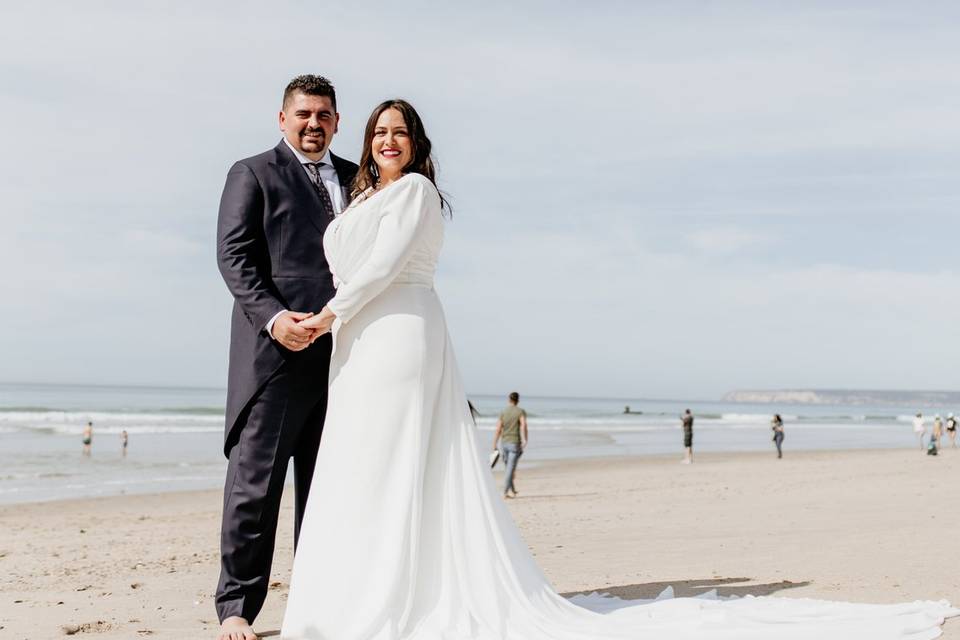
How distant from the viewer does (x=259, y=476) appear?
3.90 metres

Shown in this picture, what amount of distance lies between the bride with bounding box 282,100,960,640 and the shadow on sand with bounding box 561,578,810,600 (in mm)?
1094

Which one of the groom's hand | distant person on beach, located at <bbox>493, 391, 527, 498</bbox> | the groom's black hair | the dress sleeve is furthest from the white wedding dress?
distant person on beach, located at <bbox>493, 391, 527, 498</bbox>

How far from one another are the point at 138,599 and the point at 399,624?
2.50 meters

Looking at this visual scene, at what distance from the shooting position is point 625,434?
39.1 meters

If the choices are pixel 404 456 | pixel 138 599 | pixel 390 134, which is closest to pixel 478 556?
pixel 404 456

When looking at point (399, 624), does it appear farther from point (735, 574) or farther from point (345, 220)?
point (735, 574)

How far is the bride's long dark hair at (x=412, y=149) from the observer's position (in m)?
3.77

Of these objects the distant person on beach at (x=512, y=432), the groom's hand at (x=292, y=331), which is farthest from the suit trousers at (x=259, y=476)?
the distant person on beach at (x=512, y=432)

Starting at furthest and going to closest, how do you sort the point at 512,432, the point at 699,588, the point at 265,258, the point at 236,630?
the point at 512,432 < the point at 699,588 < the point at 265,258 < the point at 236,630

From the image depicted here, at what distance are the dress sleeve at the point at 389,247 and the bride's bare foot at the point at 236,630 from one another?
136 centimetres

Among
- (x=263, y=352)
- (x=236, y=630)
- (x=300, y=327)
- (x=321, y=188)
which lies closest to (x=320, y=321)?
(x=300, y=327)

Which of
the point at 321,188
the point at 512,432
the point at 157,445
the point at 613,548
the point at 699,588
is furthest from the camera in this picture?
the point at 157,445

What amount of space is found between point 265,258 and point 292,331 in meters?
0.44

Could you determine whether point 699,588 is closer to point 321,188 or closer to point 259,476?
point 259,476
